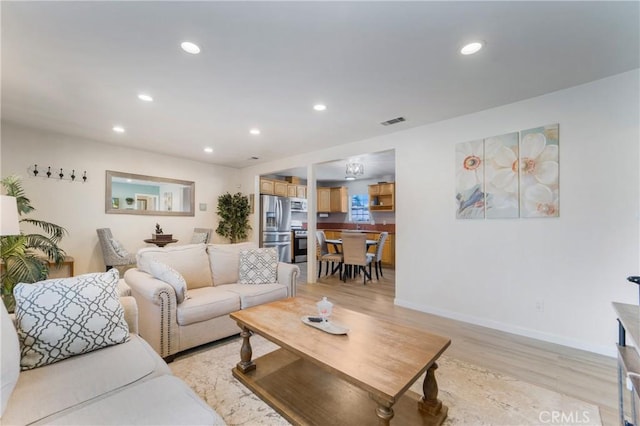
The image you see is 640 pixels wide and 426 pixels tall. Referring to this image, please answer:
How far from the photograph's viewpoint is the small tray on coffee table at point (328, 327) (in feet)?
5.75

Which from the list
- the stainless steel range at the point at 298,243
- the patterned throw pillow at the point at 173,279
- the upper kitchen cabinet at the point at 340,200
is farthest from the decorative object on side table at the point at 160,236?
the upper kitchen cabinet at the point at 340,200

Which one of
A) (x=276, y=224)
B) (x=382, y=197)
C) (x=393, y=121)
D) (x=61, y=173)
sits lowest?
(x=276, y=224)

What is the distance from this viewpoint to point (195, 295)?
2.67 meters

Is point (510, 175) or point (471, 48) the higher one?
point (471, 48)

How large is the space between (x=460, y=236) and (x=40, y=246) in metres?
4.98

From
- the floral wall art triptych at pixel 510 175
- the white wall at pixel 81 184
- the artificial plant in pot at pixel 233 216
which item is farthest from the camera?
the artificial plant in pot at pixel 233 216

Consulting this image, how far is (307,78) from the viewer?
2.48m

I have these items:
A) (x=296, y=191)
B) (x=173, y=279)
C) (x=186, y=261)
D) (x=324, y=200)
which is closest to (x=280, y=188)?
(x=296, y=191)

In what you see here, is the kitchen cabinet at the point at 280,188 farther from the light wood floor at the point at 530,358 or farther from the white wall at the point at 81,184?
the light wood floor at the point at 530,358

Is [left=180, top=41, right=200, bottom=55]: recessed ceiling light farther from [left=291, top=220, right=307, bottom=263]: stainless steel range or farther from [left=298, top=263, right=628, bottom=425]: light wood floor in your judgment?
[left=291, top=220, right=307, bottom=263]: stainless steel range

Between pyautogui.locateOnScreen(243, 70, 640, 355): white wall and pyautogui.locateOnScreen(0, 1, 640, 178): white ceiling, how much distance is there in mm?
261

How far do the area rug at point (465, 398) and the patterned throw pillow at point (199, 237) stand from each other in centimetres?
340

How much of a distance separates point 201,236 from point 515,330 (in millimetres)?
5236

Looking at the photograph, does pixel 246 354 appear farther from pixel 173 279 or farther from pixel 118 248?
pixel 118 248
